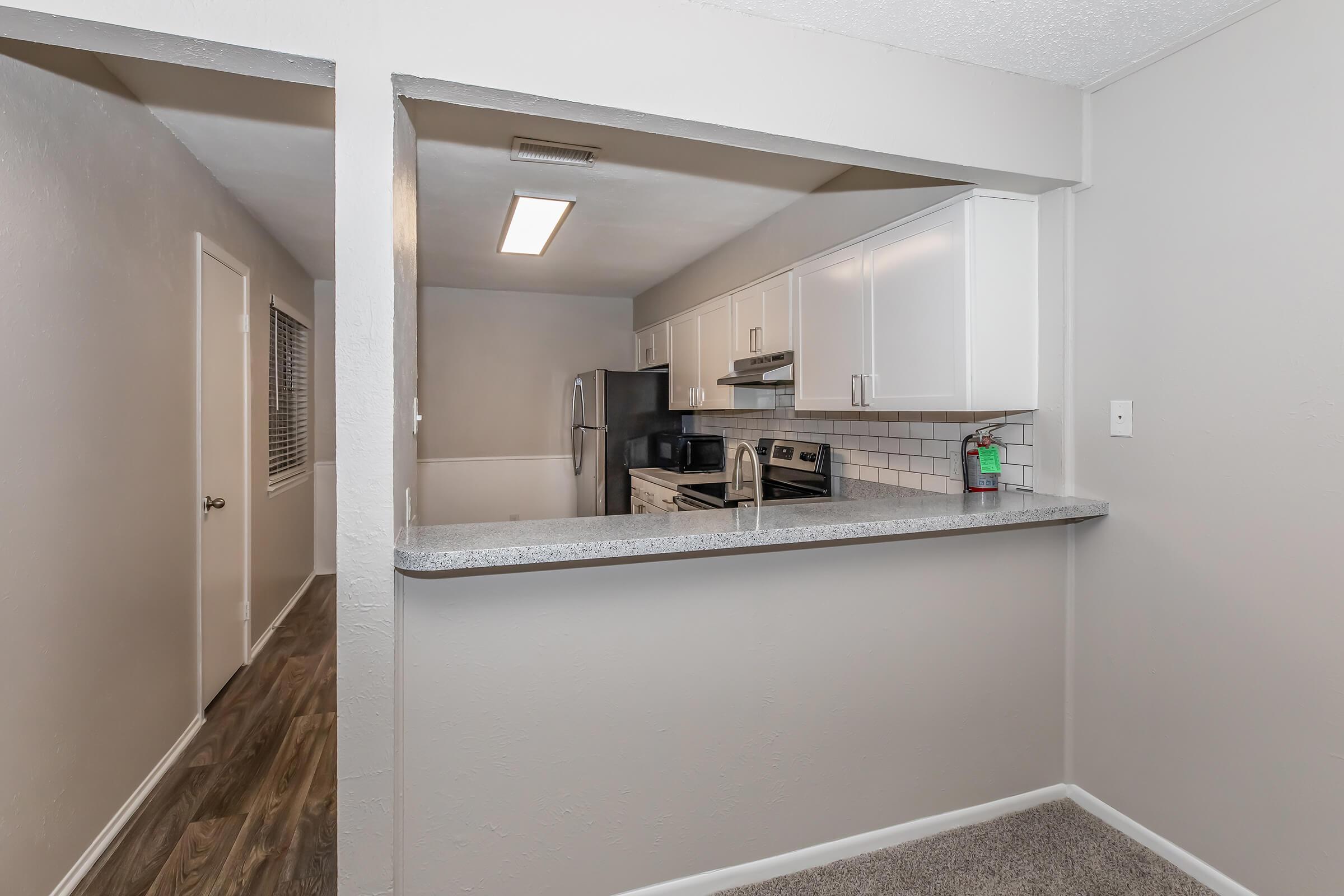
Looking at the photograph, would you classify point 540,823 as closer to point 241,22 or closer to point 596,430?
point 241,22

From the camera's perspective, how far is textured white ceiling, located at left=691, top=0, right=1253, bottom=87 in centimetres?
174

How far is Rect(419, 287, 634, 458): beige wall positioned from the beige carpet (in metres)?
4.46

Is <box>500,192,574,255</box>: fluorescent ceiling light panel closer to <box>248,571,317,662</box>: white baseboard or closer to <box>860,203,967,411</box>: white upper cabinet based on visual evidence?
<box>860,203,967,411</box>: white upper cabinet

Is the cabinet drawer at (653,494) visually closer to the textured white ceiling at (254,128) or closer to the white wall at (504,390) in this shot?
the white wall at (504,390)

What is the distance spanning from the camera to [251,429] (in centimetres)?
362

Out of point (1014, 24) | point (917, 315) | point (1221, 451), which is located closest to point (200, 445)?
point (917, 315)

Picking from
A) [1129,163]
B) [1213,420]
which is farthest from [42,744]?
[1129,163]

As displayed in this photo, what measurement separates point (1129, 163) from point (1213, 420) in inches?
32.7

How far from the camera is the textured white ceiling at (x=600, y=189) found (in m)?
2.48

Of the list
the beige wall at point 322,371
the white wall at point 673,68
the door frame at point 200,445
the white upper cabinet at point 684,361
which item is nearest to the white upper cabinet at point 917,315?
the white wall at point 673,68

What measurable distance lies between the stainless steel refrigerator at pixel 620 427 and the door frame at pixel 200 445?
2229 mm

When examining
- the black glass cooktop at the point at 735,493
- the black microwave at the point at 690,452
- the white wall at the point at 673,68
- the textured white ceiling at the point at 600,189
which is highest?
the textured white ceiling at the point at 600,189

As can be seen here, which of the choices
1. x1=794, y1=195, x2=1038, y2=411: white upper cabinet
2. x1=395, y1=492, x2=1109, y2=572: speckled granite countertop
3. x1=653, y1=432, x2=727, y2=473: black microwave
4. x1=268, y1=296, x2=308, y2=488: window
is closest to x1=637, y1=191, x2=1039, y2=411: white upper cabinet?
x1=794, y1=195, x2=1038, y2=411: white upper cabinet

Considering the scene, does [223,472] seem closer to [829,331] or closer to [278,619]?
[278,619]
